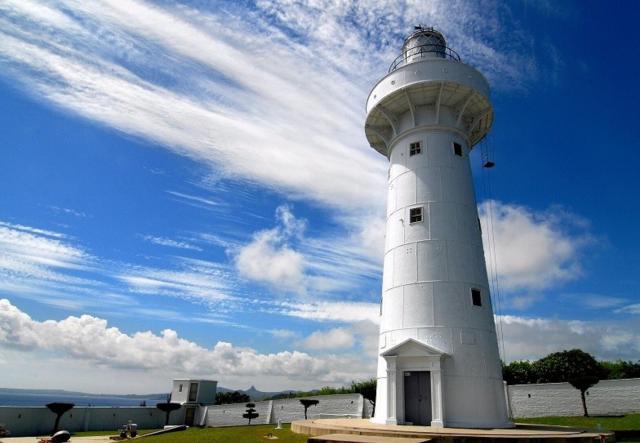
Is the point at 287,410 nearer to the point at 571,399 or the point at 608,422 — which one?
the point at 571,399

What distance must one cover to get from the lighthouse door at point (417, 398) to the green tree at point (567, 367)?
45.4ft

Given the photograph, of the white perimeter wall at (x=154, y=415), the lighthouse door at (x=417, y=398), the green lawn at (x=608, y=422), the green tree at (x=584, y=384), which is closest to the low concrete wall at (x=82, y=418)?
the white perimeter wall at (x=154, y=415)

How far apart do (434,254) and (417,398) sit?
17.1 feet

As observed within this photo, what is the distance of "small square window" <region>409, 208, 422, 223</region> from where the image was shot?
54.7 ft

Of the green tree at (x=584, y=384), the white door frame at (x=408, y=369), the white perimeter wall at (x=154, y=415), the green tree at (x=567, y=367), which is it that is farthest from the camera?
the green tree at (x=567, y=367)

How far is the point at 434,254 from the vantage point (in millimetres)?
15844

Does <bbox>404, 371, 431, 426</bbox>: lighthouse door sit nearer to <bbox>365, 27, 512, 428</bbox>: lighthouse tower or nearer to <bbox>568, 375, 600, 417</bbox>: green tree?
<bbox>365, 27, 512, 428</bbox>: lighthouse tower

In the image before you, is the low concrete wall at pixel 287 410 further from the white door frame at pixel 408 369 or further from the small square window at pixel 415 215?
the small square window at pixel 415 215

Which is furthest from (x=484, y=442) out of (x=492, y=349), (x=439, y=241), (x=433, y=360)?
(x=439, y=241)

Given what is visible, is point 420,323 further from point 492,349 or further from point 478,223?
point 478,223

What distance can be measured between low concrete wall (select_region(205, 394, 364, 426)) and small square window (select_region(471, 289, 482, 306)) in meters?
14.1

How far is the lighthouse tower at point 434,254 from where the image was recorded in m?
14.3

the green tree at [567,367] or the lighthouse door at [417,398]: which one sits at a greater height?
the green tree at [567,367]

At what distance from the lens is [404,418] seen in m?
14.5
